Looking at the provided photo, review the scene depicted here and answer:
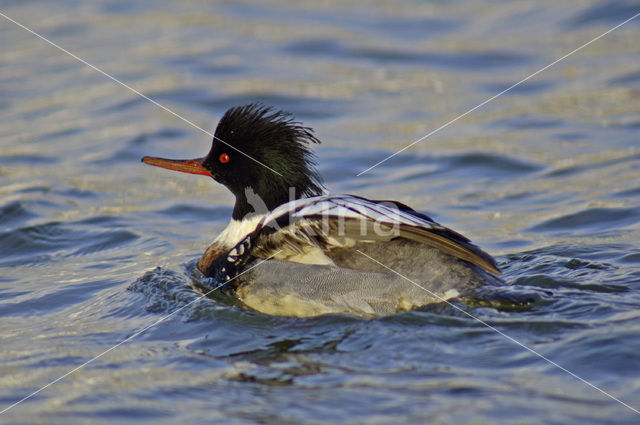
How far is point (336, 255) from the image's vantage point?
6289mm

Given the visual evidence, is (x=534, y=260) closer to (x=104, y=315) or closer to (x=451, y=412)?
(x=451, y=412)

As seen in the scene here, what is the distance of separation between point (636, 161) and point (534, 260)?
11.9ft

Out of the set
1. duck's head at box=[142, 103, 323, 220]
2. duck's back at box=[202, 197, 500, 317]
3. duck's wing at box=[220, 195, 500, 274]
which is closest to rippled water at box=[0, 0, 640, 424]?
duck's back at box=[202, 197, 500, 317]

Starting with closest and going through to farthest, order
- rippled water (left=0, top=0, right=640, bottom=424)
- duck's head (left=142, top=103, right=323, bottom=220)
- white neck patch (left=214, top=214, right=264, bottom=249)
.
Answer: rippled water (left=0, top=0, right=640, bottom=424)
duck's head (left=142, top=103, right=323, bottom=220)
white neck patch (left=214, top=214, right=264, bottom=249)

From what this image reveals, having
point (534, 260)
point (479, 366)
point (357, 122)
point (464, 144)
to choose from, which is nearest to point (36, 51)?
point (357, 122)

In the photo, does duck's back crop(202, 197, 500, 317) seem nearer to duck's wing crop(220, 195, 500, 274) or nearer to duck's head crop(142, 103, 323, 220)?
duck's wing crop(220, 195, 500, 274)

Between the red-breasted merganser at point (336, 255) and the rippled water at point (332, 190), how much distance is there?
0.57ft

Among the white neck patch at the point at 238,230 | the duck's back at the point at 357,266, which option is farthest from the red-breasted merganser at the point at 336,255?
the white neck patch at the point at 238,230

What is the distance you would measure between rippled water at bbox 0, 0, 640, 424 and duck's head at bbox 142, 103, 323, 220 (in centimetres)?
108

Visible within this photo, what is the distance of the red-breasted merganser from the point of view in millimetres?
6035

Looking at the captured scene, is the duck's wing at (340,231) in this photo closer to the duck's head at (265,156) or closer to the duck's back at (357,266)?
the duck's back at (357,266)

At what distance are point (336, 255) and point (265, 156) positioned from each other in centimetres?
121

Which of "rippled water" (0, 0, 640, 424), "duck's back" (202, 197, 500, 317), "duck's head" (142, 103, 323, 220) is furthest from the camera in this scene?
"duck's head" (142, 103, 323, 220)

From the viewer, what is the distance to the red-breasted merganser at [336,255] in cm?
604
